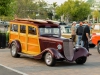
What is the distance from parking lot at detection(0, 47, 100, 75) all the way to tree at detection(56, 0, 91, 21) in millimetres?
62795

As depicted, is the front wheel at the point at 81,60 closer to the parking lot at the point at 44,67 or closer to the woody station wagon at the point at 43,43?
the woody station wagon at the point at 43,43

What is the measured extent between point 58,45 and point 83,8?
215ft

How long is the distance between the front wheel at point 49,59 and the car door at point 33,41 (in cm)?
85

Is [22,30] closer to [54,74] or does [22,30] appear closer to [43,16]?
[54,74]

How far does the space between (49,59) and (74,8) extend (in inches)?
2551

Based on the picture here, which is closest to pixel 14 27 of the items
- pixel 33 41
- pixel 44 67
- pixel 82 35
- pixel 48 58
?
pixel 33 41

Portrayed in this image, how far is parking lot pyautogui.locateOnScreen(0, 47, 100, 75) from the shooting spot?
1087 centimetres

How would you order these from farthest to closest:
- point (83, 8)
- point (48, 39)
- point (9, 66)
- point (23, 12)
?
point (83, 8) < point (23, 12) < point (48, 39) < point (9, 66)

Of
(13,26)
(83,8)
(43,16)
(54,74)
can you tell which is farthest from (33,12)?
(54,74)

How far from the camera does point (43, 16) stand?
6234cm

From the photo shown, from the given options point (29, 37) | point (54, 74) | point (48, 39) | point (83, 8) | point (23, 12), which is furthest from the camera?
point (83, 8)

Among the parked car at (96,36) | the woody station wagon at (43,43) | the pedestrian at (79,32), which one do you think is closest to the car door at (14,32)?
the woody station wagon at (43,43)

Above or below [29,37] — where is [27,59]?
below

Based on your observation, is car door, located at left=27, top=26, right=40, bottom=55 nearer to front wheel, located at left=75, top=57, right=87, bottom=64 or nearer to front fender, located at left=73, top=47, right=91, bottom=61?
front fender, located at left=73, top=47, right=91, bottom=61
